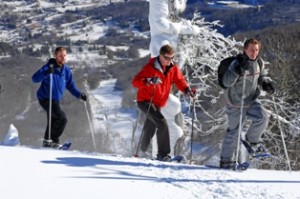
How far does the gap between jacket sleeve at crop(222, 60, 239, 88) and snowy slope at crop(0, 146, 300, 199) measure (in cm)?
107

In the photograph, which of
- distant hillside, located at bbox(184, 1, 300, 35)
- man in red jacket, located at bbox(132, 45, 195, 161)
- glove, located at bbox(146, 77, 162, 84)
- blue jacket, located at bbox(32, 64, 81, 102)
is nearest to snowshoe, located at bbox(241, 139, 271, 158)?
man in red jacket, located at bbox(132, 45, 195, 161)

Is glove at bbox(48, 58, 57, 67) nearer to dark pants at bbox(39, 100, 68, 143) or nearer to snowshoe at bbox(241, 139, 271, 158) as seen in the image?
dark pants at bbox(39, 100, 68, 143)

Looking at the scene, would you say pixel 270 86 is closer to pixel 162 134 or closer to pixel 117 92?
pixel 162 134

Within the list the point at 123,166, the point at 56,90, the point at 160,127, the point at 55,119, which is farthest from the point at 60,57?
the point at 123,166

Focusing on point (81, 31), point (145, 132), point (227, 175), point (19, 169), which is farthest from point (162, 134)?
point (81, 31)

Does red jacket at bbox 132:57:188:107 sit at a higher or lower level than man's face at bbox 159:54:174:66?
lower

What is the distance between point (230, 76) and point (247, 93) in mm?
420

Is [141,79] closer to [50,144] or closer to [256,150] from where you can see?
[256,150]

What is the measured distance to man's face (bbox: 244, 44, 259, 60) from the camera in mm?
6105

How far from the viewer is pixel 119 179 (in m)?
5.18

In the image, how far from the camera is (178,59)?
12.8m

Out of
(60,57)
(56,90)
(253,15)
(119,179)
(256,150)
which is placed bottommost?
(253,15)

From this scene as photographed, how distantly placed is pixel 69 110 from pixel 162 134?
186 feet

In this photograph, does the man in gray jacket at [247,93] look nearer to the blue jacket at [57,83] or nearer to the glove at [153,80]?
the glove at [153,80]
